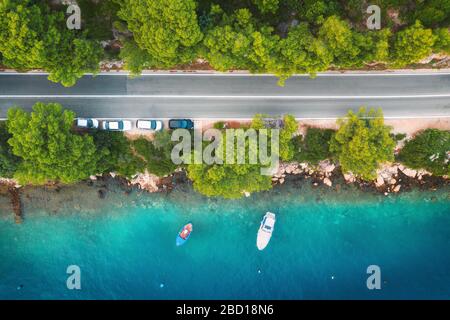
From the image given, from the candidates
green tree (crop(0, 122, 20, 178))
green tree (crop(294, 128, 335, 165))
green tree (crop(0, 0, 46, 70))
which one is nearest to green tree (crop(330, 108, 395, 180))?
green tree (crop(294, 128, 335, 165))

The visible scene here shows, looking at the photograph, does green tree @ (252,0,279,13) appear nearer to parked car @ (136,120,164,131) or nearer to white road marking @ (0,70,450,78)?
white road marking @ (0,70,450,78)

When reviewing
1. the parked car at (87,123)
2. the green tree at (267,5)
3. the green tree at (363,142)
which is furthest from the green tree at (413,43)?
the parked car at (87,123)

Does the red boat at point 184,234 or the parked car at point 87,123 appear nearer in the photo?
the parked car at point 87,123

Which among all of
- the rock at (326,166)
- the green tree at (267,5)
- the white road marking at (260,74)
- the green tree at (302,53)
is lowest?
the rock at (326,166)

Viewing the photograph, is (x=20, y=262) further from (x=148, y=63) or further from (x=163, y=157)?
(x=148, y=63)

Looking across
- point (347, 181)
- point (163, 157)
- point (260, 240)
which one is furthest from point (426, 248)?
point (163, 157)

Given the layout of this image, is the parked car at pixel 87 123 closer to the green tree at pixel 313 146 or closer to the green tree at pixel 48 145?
the green tree at pixel 48 145

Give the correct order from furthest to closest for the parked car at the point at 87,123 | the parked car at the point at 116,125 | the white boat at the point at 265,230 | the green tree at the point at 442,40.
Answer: the white boat at the point at 265,230, the parked car at the point at 116,125, the parked car at the point at 87,123, the green tree at the point at 442,40

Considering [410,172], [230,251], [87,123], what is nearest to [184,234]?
[230,251]
